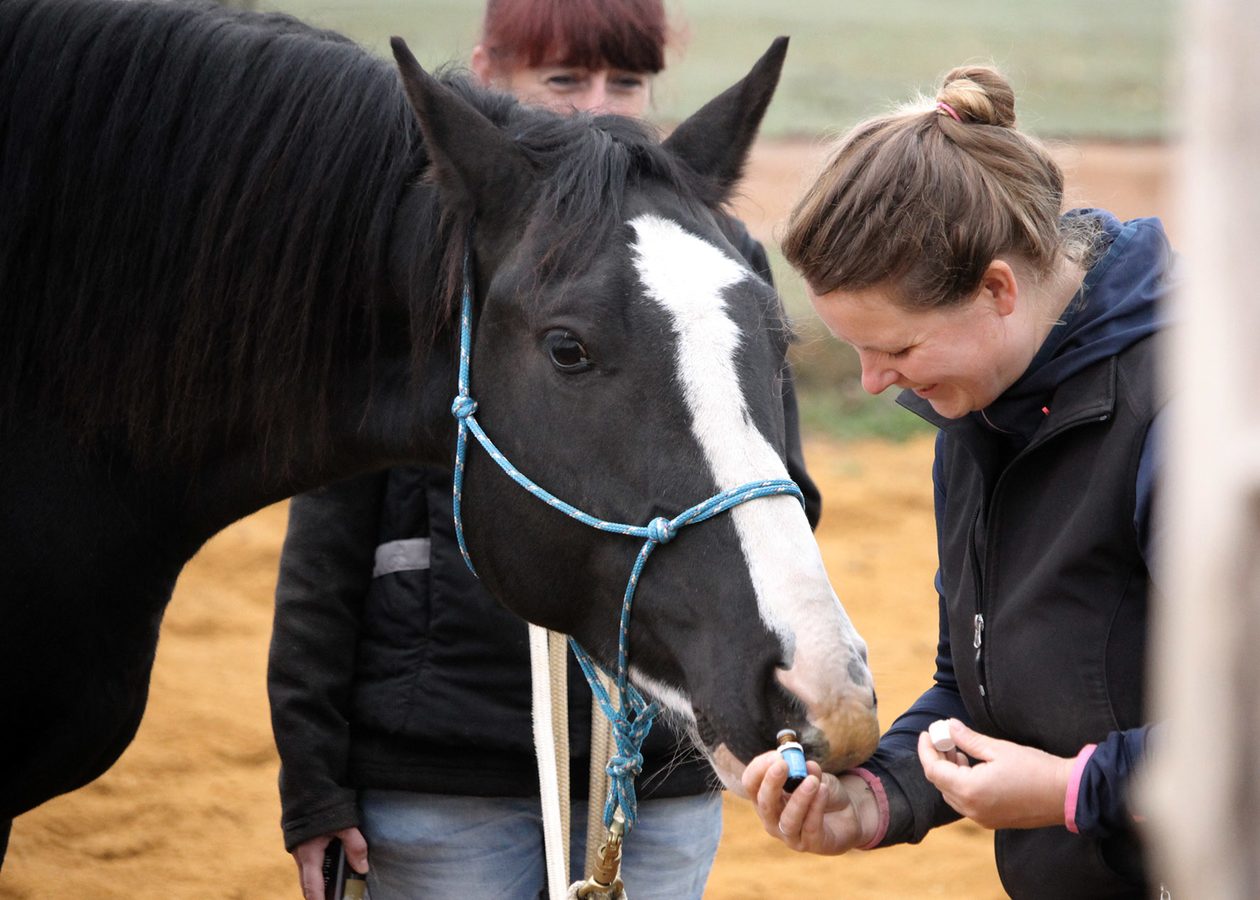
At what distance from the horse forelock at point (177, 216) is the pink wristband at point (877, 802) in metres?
0.98

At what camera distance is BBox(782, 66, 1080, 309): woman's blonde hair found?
163cm

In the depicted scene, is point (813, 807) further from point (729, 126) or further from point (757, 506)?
point (729, 126)

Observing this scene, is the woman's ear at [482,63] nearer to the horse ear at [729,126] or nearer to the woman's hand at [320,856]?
the horse ear at [729,126]

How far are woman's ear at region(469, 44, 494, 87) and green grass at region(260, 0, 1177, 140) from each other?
34.8ft

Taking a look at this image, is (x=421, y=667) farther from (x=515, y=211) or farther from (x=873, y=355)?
(x=873, y=355)

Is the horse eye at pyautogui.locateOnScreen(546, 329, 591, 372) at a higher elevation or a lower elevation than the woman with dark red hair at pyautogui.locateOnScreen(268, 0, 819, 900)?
higher

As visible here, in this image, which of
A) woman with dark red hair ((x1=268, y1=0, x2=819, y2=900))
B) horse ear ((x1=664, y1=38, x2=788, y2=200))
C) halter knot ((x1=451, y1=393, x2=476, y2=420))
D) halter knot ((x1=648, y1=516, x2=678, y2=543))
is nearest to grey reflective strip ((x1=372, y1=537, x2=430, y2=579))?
woman with dark red hair ((x1=268, y1=0, x2=819, y2=900))

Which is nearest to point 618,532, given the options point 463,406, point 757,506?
point 757,506

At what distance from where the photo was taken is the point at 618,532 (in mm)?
1804

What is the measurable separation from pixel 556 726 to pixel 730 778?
0.52 meters

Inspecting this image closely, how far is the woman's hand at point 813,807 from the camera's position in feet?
5.15

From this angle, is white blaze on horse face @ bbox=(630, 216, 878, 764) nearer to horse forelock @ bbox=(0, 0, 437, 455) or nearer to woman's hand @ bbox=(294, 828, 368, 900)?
horse forelock @ bbox=(0, 0, 437, 455)

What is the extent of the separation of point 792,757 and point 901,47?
2212cm

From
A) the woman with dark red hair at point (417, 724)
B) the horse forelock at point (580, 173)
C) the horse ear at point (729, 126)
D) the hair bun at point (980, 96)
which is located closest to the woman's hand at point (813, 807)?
the woman with dark red hair at point (417, 724)
